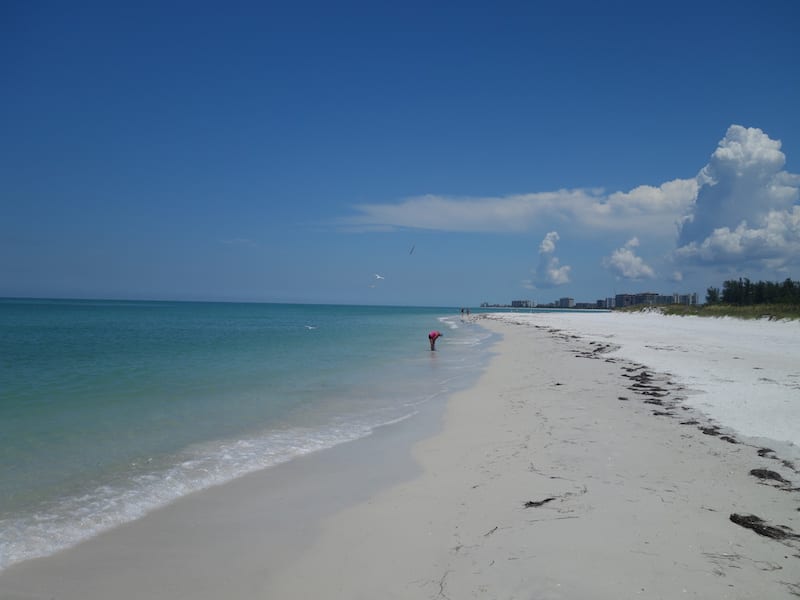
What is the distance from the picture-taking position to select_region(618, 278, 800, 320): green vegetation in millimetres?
37938

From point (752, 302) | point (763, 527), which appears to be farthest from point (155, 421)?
point (752, 302)

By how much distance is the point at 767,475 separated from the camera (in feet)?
19.5

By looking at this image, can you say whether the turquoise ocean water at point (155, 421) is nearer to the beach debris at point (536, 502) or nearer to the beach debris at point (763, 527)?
the beach debris at point (536, 502)

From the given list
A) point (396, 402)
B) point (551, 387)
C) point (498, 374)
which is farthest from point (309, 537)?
point (498, 374)

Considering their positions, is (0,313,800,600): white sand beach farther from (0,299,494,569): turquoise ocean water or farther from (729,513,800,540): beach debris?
(0,299,494,569): turquoise ocean water

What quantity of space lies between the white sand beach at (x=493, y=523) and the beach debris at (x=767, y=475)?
0.9 inches

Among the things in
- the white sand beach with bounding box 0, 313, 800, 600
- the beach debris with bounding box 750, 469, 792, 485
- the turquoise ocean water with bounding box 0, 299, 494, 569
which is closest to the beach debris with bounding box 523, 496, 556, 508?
the white sand beach with bounding box 0, 313, 800, 600

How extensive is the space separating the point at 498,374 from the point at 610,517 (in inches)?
472

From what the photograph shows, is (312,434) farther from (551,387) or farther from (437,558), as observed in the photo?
(551,387)

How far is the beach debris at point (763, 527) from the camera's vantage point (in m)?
4.38

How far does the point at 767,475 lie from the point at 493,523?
13.0 ft

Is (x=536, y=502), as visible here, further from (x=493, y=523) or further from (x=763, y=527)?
(x=763, y=527)

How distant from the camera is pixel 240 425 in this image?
9.81 metres

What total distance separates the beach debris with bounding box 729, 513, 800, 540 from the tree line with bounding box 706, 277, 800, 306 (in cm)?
5655
